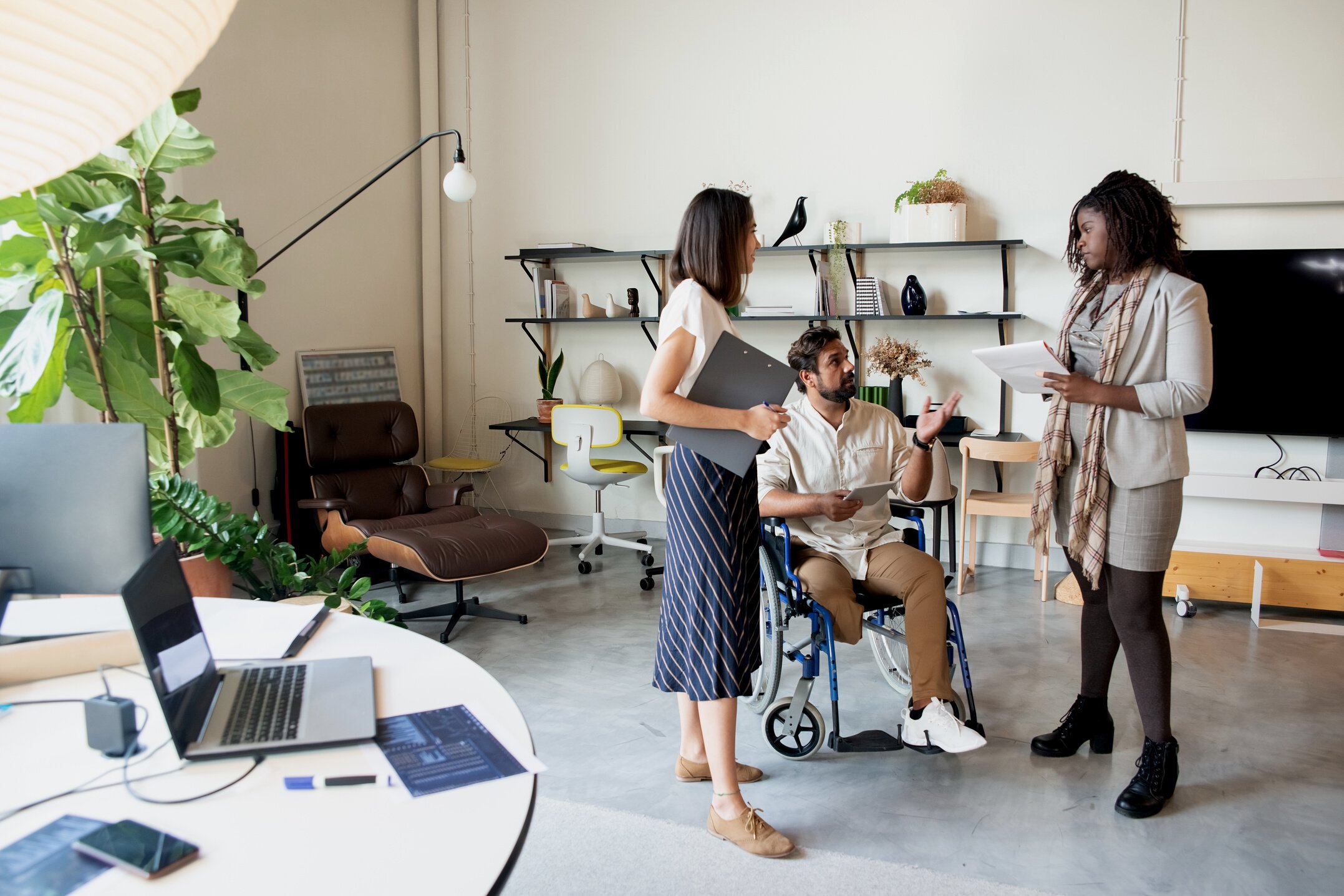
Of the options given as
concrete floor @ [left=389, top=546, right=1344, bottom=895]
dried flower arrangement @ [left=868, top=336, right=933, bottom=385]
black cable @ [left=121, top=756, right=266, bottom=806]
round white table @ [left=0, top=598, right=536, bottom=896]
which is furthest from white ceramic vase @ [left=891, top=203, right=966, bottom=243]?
black cable @ [left=121, top=756, right=266, bottom=806]

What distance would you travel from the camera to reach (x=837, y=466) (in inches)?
110

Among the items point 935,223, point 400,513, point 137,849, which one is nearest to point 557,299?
point 400,513

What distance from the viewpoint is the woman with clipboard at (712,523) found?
6.72ft

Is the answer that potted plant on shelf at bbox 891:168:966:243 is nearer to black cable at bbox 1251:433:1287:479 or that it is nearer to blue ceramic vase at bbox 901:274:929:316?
blue ceramic vase at bbox 901:274:929:316

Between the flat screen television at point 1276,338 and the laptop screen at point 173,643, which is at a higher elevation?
the flat screen television at point 1276,338

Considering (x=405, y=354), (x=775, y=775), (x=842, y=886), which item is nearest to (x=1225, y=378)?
(x=775, y=775)

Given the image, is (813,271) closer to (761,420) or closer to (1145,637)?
(1145,637)

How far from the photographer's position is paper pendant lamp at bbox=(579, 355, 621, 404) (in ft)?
17.9

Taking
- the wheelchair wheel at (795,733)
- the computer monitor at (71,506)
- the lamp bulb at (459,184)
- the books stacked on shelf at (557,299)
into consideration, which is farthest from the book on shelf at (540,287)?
the computer monitor at (71,506)

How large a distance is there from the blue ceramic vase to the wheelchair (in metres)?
2.30

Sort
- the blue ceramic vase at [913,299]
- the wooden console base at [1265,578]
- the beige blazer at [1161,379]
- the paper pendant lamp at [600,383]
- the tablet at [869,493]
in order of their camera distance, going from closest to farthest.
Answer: the beige blazer at [1161,379]
the tablet at [869,493]
the wooden console base at [1265,578]
the blue ceramic vase at [913,299]
the paper pendant lamp at [600,383]

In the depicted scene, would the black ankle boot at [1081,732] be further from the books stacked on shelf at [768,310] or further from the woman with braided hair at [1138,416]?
the books stacked on shelf at [768,310]

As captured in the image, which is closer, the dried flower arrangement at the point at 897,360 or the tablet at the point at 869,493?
the tablet at the point at 869,493

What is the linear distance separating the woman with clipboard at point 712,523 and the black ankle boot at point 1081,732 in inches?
37.7
